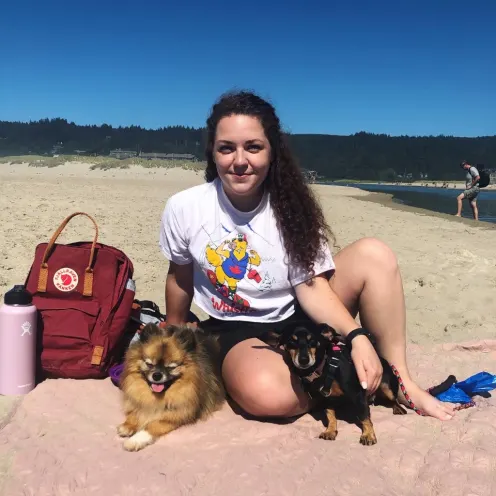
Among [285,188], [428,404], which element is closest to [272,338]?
[285,188]

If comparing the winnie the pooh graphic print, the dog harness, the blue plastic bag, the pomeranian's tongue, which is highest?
the winnie the pooh graphic print

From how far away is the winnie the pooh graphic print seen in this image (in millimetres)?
2883

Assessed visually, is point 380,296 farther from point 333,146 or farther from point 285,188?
point 333,146

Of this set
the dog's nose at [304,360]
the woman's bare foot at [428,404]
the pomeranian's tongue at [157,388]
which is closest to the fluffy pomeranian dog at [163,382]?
the pomeranian's tongue at [157,388]

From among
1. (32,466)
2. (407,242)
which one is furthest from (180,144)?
(32,466)

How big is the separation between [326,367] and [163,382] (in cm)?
85

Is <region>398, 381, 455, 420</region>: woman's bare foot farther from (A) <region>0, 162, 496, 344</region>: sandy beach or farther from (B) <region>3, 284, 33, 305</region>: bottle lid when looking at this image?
(B) <region>3, 284, 33, 305</region>: bottle lid

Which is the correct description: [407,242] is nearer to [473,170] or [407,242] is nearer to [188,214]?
[188,214]

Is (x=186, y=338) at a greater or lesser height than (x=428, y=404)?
greater

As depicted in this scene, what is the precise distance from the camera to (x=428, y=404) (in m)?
2.90

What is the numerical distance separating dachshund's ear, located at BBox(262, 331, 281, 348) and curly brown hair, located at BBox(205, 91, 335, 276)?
1.27ft

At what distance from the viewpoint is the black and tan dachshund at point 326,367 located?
2.56m

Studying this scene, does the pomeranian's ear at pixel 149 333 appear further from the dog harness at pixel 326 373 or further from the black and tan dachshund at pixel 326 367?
the dog harness at pixel 326 373

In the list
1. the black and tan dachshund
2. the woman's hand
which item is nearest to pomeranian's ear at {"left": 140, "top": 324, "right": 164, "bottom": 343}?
the black and tan dachshund
